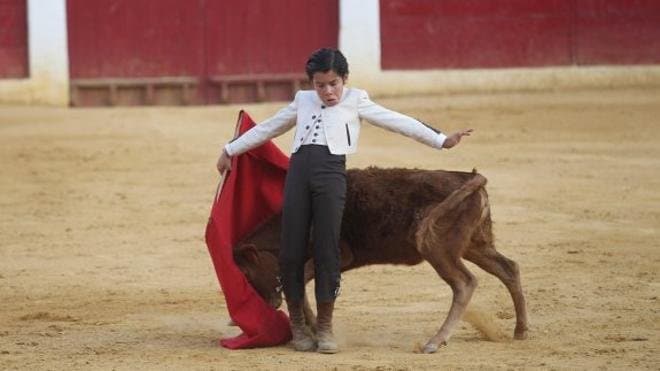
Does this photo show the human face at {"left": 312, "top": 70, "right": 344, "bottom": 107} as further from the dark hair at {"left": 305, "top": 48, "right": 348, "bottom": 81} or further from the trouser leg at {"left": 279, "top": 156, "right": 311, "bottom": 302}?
the trouser leg at {"left": 279, "top": 156, "right": 311, "bottom": 302}

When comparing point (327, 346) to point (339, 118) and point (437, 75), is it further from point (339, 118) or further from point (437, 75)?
point (437, 75)

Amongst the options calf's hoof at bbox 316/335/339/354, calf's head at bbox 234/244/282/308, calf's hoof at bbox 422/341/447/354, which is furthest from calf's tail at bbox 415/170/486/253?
calf's head at bbox 234/244/282/308

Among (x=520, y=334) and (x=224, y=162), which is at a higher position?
(x=224, y=162)

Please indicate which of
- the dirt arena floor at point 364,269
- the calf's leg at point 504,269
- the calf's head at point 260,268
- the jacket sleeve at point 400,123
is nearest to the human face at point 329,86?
the jacket sleeve at point 400,123

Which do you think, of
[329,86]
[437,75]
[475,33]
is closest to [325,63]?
[329,86]

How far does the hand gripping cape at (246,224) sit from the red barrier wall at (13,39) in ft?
31.7

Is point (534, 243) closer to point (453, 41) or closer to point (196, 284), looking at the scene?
point (196, 284)

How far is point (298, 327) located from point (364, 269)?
2132mm

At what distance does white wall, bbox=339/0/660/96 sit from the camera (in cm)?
1644

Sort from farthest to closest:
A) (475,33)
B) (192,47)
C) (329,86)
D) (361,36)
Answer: (475,33) → (361,36) → (192,47) → (329,86)

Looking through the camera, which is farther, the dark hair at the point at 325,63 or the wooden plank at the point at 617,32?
the wooden plank at the point at 617,32

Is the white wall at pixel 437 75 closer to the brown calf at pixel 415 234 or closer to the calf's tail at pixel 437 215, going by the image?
the brown calf at pixel 415 234

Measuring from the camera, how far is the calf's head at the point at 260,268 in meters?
6.41

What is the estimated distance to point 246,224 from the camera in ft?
21.4
